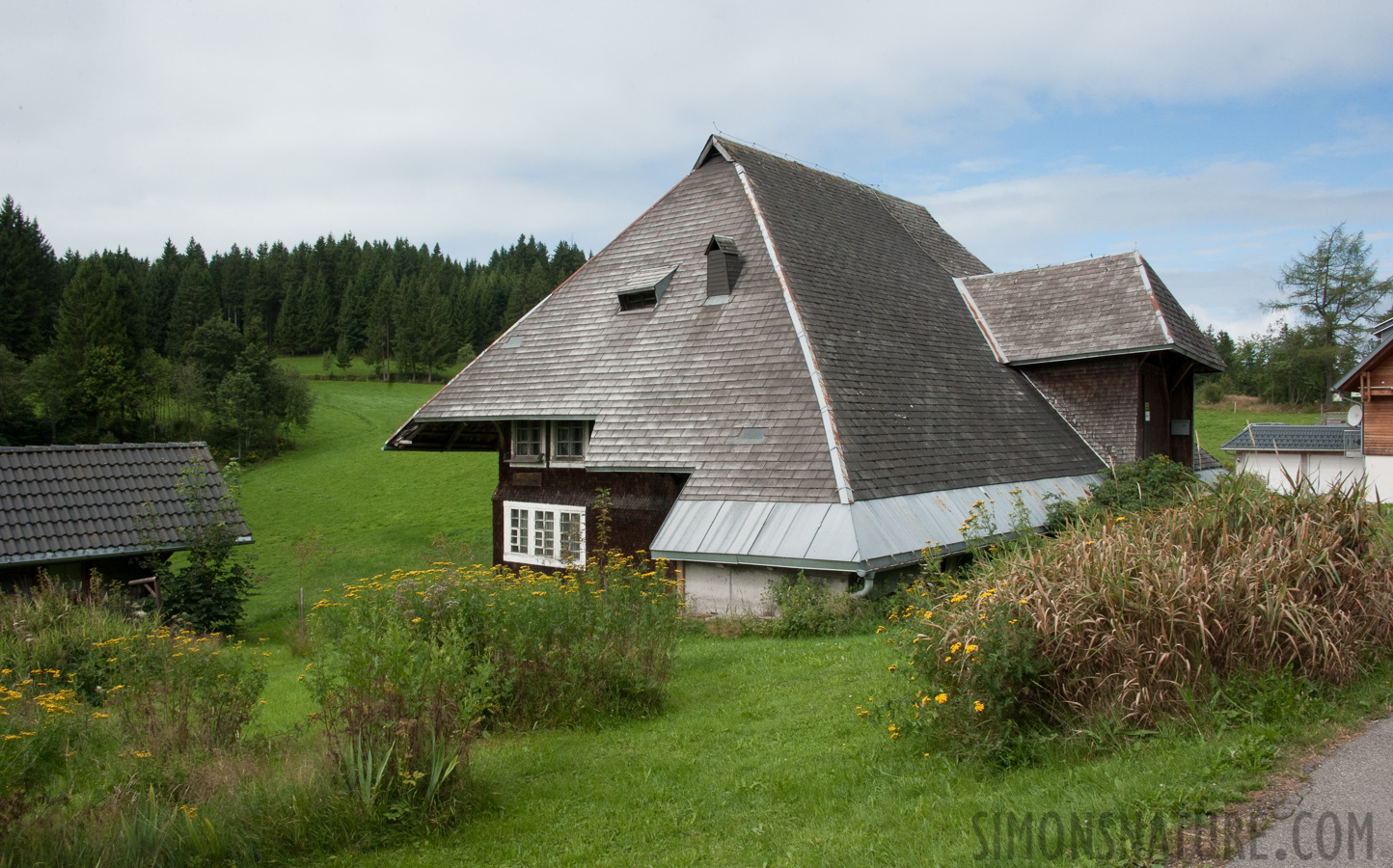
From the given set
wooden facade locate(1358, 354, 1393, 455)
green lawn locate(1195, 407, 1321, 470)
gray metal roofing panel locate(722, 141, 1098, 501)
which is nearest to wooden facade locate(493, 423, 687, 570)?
gray metal roofing panel locate(722, 141, 1098, 501)

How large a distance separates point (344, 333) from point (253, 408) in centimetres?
3451

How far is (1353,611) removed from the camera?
23.2 ft

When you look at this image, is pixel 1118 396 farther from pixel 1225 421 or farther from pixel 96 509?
pixel 1225 421

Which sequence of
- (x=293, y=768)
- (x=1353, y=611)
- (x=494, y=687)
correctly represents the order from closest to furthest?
(x=293, y=768) < (x=1353, y=611) < (x=494, y=687)

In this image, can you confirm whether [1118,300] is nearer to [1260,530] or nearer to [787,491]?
[787,491]

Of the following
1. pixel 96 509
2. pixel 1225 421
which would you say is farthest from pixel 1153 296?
pixel 1225 421

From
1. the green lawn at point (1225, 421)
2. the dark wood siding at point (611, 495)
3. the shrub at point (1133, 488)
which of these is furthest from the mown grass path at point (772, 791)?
the green lawn at point (1225, 421)

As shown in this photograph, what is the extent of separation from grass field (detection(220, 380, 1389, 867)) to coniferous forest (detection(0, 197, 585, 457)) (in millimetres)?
52138

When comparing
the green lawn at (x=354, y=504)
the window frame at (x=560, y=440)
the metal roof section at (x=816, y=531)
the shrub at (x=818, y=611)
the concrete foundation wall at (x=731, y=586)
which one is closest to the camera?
the shrub at (x=818, y=611)

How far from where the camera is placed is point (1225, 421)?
53.4m

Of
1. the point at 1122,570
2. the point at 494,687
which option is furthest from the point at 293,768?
the point at 1122,570

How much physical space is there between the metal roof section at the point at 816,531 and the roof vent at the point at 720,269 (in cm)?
514

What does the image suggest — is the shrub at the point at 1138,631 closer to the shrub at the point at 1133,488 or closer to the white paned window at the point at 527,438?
the shrub at the point at 1133,488

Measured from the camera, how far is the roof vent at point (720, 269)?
1814 cm
